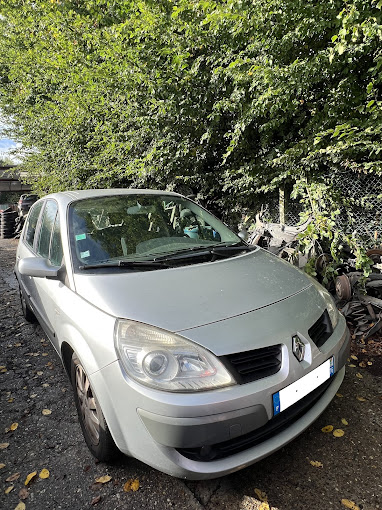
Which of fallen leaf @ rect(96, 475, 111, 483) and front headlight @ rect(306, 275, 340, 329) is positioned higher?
front headlight @ rect(306, 275, 340, 329)

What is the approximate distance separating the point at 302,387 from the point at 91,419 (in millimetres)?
1194

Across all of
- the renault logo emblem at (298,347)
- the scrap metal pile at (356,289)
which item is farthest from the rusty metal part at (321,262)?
the renault logo emblem at (298,347)

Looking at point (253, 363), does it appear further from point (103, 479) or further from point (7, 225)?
point (7, 225)

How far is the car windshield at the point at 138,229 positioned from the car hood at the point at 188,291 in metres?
0.25

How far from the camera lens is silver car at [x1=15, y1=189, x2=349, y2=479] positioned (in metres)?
1.38

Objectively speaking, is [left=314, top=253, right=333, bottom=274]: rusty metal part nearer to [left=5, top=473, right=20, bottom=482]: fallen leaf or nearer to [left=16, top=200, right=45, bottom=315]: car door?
[left=16, top=200, right=45, bottom=315]: car door

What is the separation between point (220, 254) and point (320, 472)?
141cm

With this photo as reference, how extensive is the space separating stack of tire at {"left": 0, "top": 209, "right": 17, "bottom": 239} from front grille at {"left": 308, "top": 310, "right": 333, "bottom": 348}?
12.6m

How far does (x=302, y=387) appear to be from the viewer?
1.55 meters

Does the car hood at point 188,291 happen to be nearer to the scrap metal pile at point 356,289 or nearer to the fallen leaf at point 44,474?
the fallen leaf at point 44,474

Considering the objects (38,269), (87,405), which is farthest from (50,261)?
(87,405)

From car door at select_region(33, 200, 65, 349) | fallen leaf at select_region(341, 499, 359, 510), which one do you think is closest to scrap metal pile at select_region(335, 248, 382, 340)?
fallen leaf at select_region(341, 499, 359, 510)

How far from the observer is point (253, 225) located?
→ 530 cm

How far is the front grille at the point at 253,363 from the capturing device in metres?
1.42
